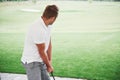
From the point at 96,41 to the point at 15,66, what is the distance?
1.53m

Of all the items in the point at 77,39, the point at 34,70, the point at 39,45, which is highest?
the point at 39,45

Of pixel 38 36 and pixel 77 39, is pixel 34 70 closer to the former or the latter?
pixel 38 36

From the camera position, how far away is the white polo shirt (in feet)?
8.32

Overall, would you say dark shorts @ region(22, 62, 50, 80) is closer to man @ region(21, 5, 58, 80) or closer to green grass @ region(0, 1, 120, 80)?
man @ region(21, 5, 58, 80)

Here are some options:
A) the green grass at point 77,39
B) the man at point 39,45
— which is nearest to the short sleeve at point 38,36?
→ the man at point 39,45

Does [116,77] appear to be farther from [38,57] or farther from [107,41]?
[38,57]

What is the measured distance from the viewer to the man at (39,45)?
2.54m

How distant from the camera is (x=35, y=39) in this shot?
2.54 meters

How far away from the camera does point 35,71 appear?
105 inches

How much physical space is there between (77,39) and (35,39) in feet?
8.45

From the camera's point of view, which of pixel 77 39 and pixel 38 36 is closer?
pixel 38 36

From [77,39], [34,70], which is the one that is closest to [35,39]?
[34,70]

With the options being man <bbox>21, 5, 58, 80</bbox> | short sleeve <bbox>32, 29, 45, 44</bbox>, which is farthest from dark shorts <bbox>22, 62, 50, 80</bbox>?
short sleeve <bbox>32, 29, 45, 44</bbox>

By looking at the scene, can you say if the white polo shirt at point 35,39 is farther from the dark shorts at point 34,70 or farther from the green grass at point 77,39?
the green grass at point 77,39
